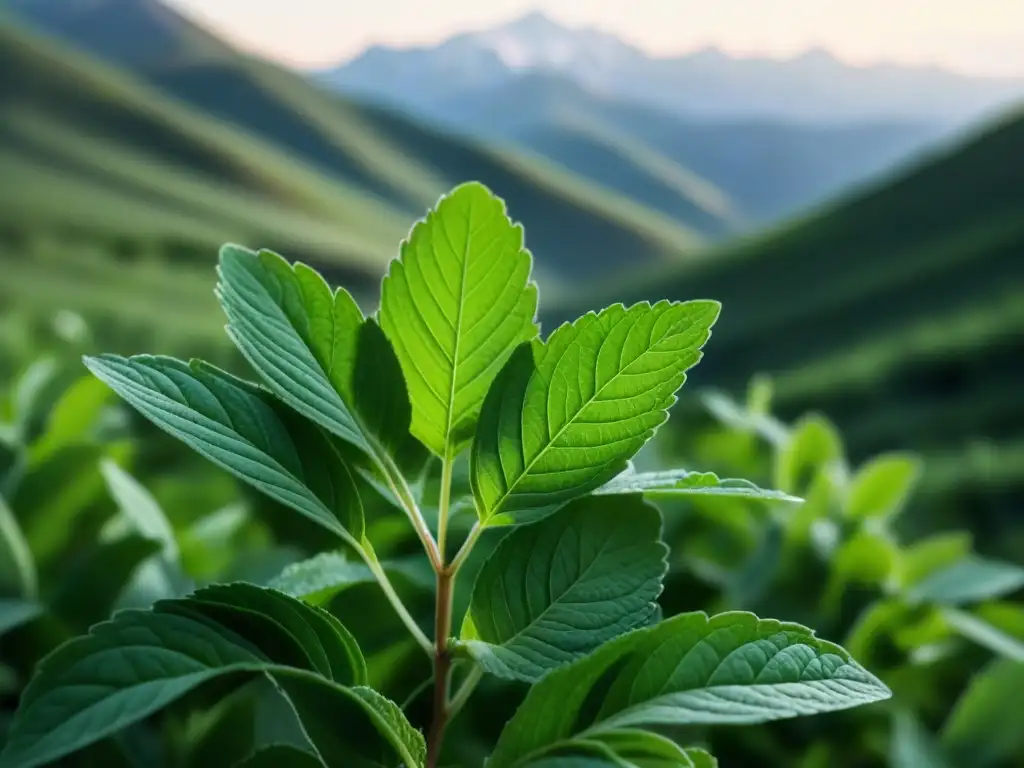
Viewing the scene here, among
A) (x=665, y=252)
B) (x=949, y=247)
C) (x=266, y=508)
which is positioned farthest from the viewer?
(x=665, y=252)

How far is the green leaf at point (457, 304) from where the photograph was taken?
0.16 m

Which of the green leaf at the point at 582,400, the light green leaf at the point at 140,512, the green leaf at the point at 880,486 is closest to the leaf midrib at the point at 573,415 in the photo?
the green leaf at the point at 582,400

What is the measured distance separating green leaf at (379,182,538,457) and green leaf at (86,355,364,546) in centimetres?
2

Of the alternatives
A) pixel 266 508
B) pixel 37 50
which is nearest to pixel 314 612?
pixel 266 508

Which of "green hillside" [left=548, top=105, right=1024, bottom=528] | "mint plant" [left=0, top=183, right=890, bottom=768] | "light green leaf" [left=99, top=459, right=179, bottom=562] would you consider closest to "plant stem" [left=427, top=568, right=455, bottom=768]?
"mint plant" [left=0, top=183, right=890, bottom=768]

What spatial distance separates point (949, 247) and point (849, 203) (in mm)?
761

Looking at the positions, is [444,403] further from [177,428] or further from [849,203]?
[849,203]

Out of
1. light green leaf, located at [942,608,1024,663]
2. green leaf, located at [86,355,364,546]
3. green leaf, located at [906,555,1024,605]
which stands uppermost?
green leaf, located at [86,355,364,546]

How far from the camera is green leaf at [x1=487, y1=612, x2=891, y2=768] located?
0.13 metres

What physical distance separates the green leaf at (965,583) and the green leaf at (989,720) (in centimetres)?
3

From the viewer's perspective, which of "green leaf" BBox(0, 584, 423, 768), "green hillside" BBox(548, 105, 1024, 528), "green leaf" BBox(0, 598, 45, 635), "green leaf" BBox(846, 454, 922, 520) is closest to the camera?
"green leaf" BBox(0, 584, 423, 768)

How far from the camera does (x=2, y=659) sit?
0.31 metres

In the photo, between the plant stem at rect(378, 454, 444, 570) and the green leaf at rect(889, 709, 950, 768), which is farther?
the green leaf at rect(889, 709, 950, 768)

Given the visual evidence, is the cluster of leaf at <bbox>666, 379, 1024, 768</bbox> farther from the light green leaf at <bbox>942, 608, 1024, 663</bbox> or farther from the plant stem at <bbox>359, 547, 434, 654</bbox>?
the plant stem at <bbox>359, 547, 434, 654</bbox>
